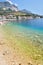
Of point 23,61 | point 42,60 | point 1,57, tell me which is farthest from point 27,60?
point 1,57

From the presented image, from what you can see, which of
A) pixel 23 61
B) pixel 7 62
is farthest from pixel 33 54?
pixel 7 62

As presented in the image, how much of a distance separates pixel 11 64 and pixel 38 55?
3920mm

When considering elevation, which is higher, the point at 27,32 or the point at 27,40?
the point at 27,40

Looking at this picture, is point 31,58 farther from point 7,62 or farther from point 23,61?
point 7,62

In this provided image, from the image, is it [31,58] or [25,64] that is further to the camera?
[31,58]

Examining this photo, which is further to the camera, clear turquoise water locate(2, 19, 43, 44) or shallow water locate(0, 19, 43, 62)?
clear turquoise water locate(2, 19, 43, 44)

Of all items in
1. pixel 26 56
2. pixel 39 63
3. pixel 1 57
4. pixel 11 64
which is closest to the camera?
pixel 11 64

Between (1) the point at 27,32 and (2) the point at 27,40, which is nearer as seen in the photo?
(2) the point at 27,40

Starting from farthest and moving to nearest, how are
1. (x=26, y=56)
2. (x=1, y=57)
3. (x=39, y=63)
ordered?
(x=26, y=56), (x=1, y=57), (x=39, y=63)

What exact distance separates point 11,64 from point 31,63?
164cm

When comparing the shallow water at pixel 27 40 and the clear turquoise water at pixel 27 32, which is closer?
the shallow water at pixel 27 40

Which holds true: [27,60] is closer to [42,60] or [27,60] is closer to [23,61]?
[23,61]

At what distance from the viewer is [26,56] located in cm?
1456

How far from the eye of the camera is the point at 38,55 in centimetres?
1504
